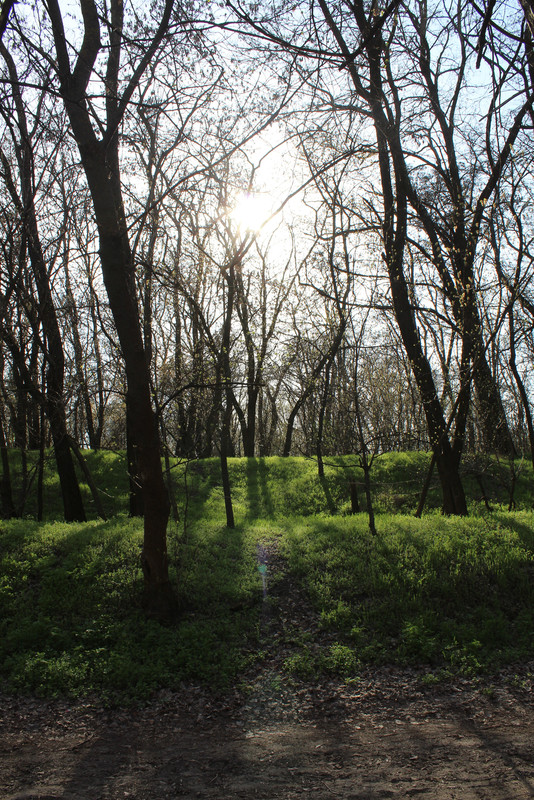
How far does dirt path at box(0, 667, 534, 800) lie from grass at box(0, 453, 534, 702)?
296mm

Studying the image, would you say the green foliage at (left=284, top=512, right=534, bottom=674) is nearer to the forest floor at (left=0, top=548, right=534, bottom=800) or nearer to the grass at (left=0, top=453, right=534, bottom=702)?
the grass at (left=0, top=453, right=534, bottom=702)

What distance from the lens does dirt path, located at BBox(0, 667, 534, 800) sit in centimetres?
346

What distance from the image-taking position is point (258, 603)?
634 centimetres

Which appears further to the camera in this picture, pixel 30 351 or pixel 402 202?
pixel 30 351

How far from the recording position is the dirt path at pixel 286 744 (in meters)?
3.46

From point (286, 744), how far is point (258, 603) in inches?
92.5

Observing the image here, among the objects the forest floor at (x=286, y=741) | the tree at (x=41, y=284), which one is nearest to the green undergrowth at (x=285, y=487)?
the tree at (x=41, y=284)

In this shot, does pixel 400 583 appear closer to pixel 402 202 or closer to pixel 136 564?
pixel 136 564

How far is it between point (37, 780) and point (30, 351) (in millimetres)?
10574

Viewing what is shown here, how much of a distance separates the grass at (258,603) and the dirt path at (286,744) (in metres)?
0.30

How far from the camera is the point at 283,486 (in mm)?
14797

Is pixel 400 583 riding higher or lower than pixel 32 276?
lower

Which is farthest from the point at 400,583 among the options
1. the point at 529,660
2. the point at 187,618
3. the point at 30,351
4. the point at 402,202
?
the point at 30,351

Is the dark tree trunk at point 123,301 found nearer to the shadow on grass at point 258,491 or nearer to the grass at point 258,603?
the grass at point 258,603
